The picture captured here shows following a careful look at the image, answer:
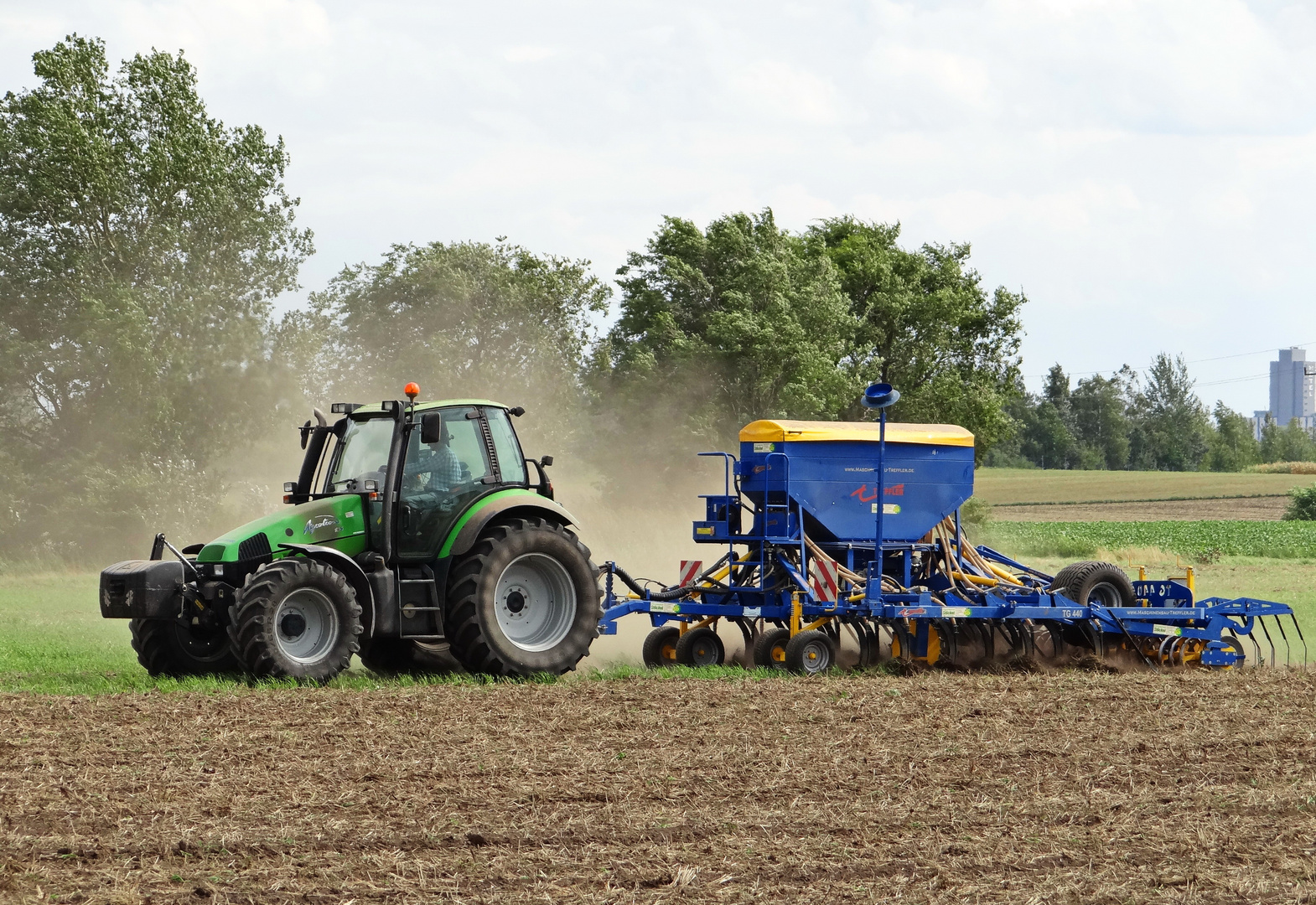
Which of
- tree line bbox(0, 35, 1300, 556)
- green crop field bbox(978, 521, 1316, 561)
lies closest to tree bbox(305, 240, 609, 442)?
tree line bbox(0, 35, 1300, 556)

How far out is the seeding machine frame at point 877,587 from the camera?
12.8 m

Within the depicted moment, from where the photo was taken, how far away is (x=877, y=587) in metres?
12.6

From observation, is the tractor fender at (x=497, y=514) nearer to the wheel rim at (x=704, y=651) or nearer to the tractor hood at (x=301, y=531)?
the tractor hood at (x=301, y=531)

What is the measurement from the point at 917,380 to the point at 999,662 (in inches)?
1180

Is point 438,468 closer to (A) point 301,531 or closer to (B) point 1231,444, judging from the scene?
(A) point 301,531

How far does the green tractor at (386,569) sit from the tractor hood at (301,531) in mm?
11

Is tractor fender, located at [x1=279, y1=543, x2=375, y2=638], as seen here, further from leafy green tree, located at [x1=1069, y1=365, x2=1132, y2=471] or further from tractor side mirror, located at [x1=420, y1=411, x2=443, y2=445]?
leafy green tree, located at [x1=1069, y1=365, x2=1132, y2=471]

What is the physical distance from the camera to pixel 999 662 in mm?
13172

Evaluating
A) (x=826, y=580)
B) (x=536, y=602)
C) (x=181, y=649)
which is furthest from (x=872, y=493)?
(x=181, y=649)

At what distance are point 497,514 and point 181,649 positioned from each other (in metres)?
2.76

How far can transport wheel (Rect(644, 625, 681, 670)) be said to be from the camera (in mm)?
13414

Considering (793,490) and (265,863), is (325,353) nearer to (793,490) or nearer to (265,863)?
(793,490)

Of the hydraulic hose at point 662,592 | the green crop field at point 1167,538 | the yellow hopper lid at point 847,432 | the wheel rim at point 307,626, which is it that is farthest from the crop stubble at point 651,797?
the green crop field at point 1167,538

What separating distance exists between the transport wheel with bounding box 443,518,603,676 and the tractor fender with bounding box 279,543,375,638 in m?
0.66
